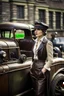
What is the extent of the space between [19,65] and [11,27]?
4.05 feet

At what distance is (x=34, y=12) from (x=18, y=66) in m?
32.4

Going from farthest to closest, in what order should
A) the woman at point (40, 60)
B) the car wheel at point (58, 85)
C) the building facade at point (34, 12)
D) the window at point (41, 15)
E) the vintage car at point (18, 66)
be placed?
the window at point (41, 15)
the building facade at point (34, 12)
the car wheel at point (58, 85)
the woman at point (40, 60)
the vintage car at point (18, 66)

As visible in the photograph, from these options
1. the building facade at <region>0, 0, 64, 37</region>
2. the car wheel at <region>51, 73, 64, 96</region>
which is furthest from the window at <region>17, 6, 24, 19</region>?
the car wheel at <region>51, 73, 64, 96</region>

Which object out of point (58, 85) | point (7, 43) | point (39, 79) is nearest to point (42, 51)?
point (39, 79)

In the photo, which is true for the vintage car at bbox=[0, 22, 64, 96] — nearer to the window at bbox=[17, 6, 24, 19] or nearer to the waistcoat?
the waistcoat

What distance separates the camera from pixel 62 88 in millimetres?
6637

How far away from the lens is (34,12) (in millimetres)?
37750

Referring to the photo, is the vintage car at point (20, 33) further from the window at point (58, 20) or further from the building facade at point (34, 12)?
the window at point (58, 20)

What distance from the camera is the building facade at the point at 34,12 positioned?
33.9 meters

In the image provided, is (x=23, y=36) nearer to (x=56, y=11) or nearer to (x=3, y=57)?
(x=3, y=57)

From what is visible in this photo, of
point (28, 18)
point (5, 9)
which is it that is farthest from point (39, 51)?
point (28, 18)

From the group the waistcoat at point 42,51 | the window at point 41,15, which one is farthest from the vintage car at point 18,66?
the window at point 41,15

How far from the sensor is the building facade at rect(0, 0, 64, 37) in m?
33.9

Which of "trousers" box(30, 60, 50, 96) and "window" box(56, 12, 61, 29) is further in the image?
"window" box(56, 12, 61, 29)
